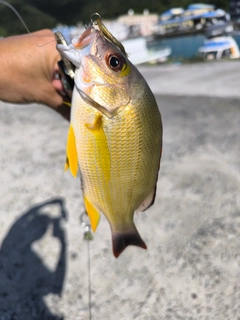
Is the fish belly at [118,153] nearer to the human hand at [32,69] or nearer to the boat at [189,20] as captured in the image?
the human hand at [32,69]

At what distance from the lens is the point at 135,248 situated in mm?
2439

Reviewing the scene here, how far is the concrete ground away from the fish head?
1392 mm

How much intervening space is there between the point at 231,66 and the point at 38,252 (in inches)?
260

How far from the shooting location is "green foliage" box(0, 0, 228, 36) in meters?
68.4

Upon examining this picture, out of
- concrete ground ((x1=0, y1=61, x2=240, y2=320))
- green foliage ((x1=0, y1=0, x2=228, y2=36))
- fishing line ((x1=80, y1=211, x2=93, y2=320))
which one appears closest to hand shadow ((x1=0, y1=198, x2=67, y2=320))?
concrete ground ((x1=0, y1=61, x2=240, y2=320))

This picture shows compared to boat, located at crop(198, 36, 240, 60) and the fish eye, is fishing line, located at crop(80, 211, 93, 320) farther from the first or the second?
boat, located at crop(198, 36, 240, 60)

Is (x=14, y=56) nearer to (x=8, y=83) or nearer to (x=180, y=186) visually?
(x=8, y=83)

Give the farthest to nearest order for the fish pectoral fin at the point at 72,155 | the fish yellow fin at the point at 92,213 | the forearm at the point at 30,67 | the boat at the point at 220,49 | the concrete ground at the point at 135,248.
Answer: the boat at the point at 220,49 → the concrete ground at the point at 135,248 → the forearm at the point at 30,67 → the fish yellow fin at the point at 92,213 → the fish pectoral fin at the point at 72,155

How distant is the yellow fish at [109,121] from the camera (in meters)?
1.09

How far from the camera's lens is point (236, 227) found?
2.54 metres

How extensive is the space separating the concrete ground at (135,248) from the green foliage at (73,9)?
6691cm

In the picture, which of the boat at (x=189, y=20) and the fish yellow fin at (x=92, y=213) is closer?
the fish yellow fin at (x=92, y=213)

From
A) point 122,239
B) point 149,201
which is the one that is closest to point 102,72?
point 149,201

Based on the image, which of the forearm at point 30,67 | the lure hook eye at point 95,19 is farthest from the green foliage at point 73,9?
the lure hook eye at point 95,19
